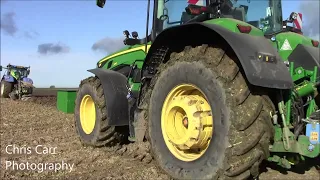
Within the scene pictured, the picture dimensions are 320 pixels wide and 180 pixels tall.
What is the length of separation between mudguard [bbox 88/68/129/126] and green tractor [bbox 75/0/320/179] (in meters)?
0.20

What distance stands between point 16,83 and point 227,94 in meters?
16.4

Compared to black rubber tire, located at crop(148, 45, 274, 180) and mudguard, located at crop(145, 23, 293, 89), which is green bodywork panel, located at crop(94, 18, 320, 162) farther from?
mudguard, located at crop(145, 23, 293, 89)

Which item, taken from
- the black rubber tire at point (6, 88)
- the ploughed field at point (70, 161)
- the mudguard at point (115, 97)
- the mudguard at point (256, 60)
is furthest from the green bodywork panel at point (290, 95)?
the black rubber tire at point (6, 88)

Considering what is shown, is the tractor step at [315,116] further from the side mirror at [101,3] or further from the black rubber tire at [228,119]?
the side mirror at [101,3]

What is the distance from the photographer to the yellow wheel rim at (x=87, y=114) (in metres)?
5.61

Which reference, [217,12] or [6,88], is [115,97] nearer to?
[217,12]

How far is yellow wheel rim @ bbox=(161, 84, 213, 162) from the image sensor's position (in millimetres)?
3219

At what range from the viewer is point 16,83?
1753 cm

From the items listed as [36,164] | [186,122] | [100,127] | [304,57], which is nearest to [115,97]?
[100,127]

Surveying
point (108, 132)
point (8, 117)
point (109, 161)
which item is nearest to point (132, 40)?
point (108, 132)

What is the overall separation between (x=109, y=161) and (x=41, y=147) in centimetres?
146

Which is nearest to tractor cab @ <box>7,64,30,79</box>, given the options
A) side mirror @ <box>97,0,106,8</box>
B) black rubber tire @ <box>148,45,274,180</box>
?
side mirror @ <box>97,0,106,8</box>

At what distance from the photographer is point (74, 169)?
4129mm

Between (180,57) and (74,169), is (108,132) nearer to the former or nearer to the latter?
(74,169)
